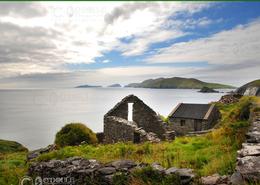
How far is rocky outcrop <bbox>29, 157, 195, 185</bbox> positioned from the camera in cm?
767

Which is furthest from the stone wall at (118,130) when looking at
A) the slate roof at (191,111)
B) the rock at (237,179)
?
the slate roof at (191,111)

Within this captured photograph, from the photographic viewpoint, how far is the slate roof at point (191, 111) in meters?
40.7

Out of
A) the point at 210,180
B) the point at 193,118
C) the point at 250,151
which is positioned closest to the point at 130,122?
the point at 250,151

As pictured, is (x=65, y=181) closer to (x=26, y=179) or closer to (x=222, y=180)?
(x=26, y=179)

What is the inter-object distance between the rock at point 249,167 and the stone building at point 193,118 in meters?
33.6

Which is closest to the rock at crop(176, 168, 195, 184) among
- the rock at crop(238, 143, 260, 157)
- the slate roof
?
the rock at crop(238, 143, 260, 157)

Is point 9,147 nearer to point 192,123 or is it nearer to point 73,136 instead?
point 73,136

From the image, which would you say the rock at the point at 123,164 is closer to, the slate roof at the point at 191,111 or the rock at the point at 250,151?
the rock at the point at 250,151

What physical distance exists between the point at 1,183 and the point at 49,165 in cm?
344

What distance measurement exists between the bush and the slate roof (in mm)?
21753

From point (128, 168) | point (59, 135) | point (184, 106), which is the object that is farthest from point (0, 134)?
point (128, 168)

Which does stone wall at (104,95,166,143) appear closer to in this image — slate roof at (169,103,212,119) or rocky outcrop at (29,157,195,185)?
rocky outcrop at (29,157,195,185)

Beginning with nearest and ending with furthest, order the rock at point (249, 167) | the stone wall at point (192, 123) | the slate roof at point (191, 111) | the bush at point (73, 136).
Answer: the rock at point (249, 167) < the bush at point (73, 136) < the stone wall at point (192, 123) < the slate roof at point (191, 111)

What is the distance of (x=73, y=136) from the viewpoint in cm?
2212
